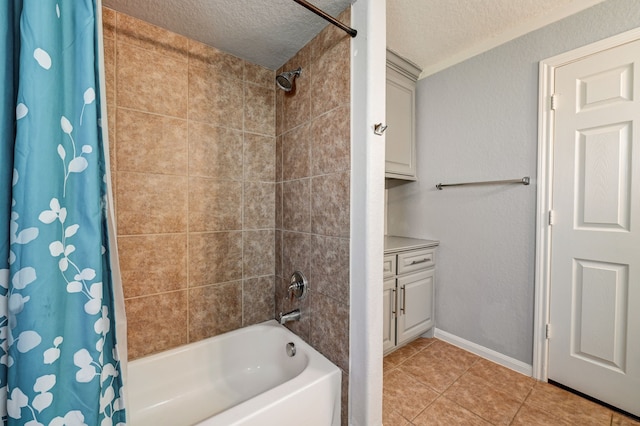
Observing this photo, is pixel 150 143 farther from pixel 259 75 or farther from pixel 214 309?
pixel 214 309

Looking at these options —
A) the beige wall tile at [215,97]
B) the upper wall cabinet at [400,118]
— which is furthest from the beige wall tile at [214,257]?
the upper wall cabinet at [400,118]

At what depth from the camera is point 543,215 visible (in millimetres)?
1649

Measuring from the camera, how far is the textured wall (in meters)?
1.69

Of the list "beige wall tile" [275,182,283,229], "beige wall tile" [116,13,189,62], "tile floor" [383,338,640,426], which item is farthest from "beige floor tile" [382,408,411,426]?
"beige wall tile" [116,13,189,62]

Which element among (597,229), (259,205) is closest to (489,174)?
(597,229)

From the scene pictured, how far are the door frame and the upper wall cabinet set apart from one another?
0.86 metres

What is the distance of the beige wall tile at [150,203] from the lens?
130 cm

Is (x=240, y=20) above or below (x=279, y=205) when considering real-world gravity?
above

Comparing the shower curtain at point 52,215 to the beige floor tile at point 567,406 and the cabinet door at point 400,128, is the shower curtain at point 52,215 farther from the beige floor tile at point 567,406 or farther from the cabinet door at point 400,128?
the beige floor tile at point 567,406

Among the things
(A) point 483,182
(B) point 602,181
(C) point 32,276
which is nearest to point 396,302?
(A) point 483,182

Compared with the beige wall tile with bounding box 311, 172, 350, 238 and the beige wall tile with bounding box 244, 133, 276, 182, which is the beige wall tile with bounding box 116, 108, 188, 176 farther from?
the beige wall tile with bounding box 311, 172, 350, 238

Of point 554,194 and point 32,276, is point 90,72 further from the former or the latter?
point 554,194

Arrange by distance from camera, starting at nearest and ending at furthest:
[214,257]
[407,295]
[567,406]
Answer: [567,406] < [214,257] < [407,295]

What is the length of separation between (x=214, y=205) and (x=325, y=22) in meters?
1.17
